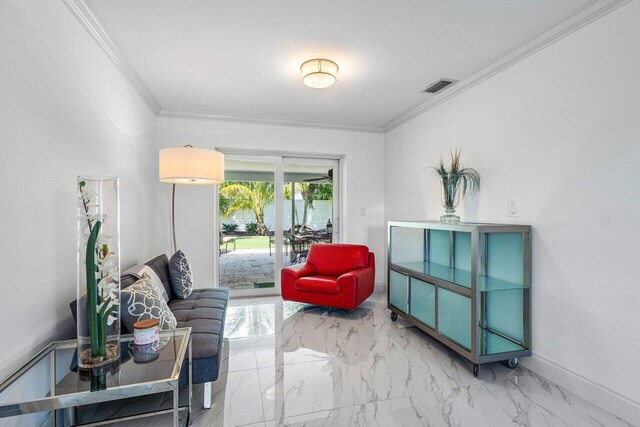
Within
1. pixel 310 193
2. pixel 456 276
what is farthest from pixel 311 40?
pixel 310 193

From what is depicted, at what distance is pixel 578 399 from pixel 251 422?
2082 millimetres

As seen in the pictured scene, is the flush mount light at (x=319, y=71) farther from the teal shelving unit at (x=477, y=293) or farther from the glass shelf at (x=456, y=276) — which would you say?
the glass shelf at (x=456, y=276)

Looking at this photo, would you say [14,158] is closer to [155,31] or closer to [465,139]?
[155,31]

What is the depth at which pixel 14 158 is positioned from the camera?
56.8 inches

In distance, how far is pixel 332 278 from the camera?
3.83 meters

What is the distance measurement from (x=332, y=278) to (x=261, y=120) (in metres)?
2.31

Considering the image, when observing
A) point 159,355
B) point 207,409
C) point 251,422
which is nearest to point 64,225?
point 159,355

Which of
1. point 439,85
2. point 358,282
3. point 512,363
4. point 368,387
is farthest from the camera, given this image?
point 358,282

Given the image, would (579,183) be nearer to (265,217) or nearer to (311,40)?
(311,40)

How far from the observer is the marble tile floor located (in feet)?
6.12

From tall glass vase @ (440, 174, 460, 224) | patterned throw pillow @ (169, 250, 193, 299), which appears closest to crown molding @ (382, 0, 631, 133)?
tall glass vase @ (440, 174, 460, 224)

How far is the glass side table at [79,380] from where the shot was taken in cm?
124

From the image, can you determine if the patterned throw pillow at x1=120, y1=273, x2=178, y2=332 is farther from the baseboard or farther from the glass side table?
the baseboard

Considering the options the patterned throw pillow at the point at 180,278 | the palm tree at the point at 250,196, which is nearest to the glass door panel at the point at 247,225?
the palm tree at the point at 250,196
